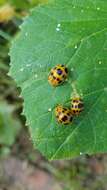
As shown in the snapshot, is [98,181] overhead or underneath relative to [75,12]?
underneath

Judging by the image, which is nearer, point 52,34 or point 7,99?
point 52,34

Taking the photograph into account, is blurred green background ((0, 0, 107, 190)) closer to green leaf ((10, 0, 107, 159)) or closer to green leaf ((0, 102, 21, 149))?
green leaf ((0, 102, 21, 149))

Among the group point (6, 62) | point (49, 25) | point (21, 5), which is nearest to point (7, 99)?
point (6, 62)

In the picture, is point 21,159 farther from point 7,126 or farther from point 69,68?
point 69,68

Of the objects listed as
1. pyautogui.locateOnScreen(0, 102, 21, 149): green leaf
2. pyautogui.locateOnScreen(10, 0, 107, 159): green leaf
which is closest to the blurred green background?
pyautogui.locateOnScreen(0, 102, 21, 149): green leaf

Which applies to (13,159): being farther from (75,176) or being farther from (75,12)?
(75,12)

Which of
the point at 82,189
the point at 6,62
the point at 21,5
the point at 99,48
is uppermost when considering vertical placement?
the point at 99,48

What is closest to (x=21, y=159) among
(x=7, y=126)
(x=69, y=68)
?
(x=7, y=126)
